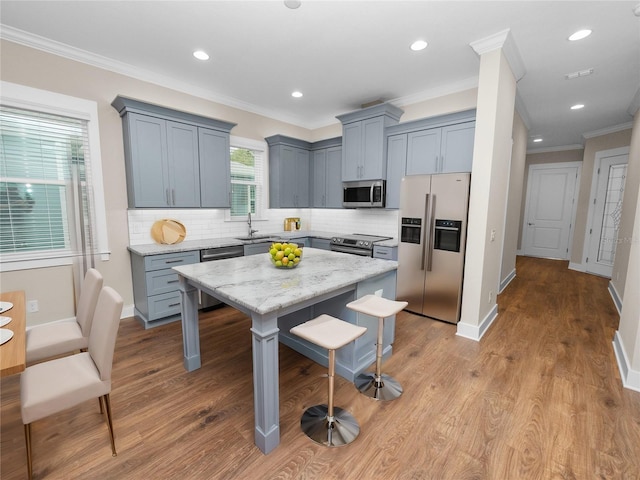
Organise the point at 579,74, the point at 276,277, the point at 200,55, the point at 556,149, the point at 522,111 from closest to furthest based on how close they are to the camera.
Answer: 1. the point at 276,277
2. the point at 200,55
3. the point at 579,74
4. the point at 522,111
5. the point at 556,149

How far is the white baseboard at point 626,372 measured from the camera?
2.25 meters

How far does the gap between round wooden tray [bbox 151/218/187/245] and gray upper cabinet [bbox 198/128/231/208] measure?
441 mm

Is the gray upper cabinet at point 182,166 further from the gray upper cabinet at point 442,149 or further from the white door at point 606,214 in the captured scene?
the white door at point 606,214

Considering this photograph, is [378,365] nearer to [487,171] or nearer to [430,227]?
[430,227]

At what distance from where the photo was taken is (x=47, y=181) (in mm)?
2898

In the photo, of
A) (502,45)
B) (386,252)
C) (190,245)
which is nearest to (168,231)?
(190,245)

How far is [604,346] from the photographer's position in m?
2.93

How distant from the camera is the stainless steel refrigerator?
3.16m

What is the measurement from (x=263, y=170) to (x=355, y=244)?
2.02 m

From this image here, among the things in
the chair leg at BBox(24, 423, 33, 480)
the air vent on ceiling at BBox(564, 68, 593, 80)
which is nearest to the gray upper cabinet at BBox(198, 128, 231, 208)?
the chair leg at BBox(24, 423, 33, 480)

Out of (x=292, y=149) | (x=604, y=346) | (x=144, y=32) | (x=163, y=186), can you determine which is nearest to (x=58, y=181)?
(x=163, y=186)

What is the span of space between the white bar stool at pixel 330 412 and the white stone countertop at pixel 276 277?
0.69 ft

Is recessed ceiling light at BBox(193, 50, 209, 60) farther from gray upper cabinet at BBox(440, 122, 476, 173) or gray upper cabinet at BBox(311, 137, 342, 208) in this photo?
gray upper cabinet at BBox(440, 122, 476, 173)

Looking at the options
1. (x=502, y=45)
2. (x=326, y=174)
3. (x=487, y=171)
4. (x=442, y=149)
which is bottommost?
(x=487, y=171)
